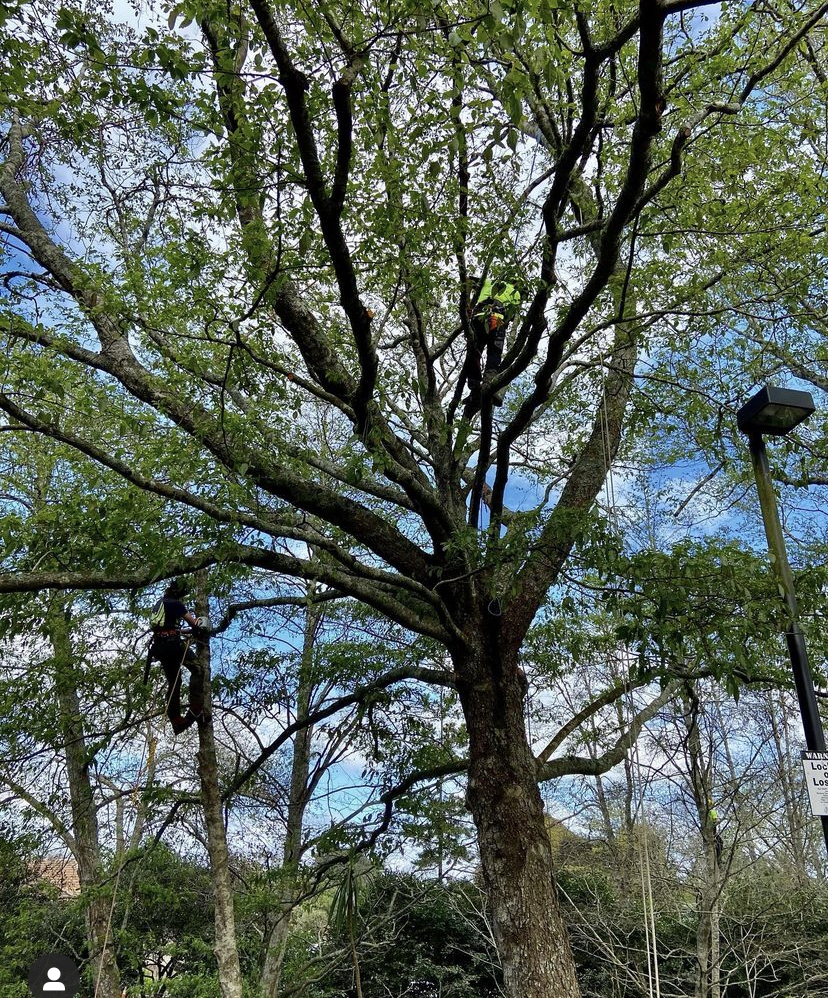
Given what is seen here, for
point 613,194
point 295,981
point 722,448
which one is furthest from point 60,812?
point 613,194

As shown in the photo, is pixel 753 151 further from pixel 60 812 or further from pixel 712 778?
pixel 60 812

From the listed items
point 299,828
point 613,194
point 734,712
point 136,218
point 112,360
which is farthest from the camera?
point 299,828

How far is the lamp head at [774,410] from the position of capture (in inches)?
156

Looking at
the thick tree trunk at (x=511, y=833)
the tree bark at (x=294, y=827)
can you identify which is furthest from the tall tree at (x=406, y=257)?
the tree bark at (x=294, y=827)

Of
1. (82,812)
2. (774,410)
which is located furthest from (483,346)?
(82,812)

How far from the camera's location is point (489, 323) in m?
5.43

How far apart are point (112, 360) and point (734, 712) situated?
6778 millimetres

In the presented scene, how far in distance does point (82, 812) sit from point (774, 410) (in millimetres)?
7000

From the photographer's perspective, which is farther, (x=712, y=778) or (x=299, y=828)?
(x=299, y=828)

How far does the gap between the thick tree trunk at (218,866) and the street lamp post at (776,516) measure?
3.95 metres

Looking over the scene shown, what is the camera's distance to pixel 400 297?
544 centimetres

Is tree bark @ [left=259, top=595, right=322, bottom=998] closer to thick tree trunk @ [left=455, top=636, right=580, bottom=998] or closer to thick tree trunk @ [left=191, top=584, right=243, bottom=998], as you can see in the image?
thick tree trunk @ [left=191, top=584, right=243, bottom=998]

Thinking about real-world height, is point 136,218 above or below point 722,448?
above

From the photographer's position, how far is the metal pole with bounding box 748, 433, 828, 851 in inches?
139
